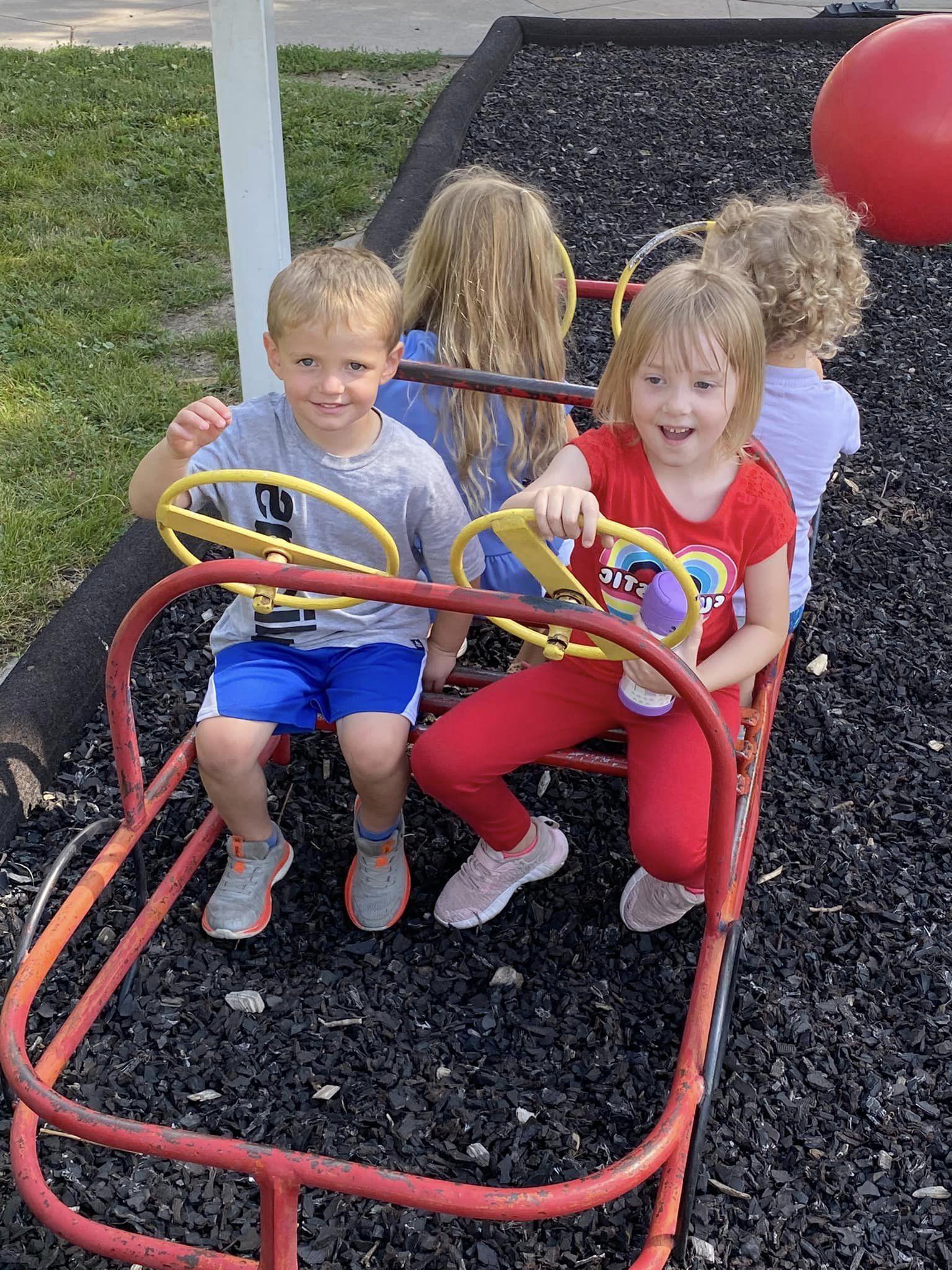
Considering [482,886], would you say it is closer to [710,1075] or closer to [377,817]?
[377,817]

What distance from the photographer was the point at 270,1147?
5.03ft

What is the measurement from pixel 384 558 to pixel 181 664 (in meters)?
0.92

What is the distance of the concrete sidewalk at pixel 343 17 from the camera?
7469 mm

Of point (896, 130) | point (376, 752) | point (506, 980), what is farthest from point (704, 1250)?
point (896, 130)

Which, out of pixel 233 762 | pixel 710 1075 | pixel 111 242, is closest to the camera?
pixel 710 1075

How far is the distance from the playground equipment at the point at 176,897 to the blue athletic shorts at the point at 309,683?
0.46 ft

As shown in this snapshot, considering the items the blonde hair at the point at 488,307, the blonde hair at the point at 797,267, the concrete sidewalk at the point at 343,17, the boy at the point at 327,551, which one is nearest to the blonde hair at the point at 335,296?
the boy at the point at 327,551

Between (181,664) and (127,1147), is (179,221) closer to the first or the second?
(181,664)

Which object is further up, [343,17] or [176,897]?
[343,17]

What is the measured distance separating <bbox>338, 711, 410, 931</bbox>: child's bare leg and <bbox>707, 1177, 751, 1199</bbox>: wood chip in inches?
28.9

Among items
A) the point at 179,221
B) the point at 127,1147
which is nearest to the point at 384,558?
the point at 127,1147

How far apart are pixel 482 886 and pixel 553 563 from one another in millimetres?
881

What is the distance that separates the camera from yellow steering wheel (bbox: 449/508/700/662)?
1.67 meters

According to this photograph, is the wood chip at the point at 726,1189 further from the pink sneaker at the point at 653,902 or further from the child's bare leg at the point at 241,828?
the child's bare leg at the point at 241,828
